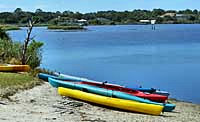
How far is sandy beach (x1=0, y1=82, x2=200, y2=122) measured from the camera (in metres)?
12.7

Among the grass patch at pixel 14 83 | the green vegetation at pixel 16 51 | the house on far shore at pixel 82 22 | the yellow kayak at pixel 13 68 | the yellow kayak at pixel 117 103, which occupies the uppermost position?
the green vegetation at pixel 16 51

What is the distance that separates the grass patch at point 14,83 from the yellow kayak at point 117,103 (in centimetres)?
184

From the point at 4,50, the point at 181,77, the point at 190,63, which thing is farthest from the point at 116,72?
the point at 4,50

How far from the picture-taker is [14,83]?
17.3 meters

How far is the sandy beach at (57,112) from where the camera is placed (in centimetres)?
1270

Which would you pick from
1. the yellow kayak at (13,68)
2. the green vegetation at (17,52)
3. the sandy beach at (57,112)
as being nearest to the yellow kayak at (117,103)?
the sandy beach at (57,112)

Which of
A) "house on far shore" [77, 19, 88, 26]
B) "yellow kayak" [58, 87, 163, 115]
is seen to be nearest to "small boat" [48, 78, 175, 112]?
"yellow kayak" [58, 87, 163, 115]

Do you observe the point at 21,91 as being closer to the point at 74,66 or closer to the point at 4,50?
the point at 4,50

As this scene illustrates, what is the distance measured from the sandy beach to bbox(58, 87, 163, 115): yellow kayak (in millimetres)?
234

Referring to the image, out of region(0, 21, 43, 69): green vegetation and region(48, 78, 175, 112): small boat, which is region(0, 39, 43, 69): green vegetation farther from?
region(48, 78, 175, 112): small boat

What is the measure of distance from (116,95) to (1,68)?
6.46m

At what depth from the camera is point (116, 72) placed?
124 ft

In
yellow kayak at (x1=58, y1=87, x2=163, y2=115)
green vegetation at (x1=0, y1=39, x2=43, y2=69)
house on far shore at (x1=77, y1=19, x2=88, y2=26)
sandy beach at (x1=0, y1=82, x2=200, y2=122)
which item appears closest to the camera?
sandy beach at (x1=0, y1=82, x2=200, y2=122)

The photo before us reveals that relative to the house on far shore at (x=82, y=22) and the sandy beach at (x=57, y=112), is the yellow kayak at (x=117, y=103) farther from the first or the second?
the house on far shore at (x=82, y=22)
